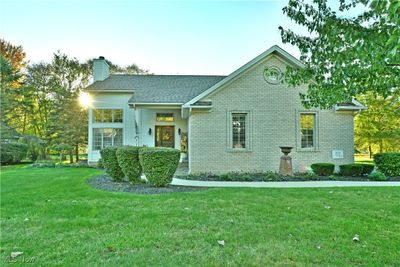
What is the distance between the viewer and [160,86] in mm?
19688

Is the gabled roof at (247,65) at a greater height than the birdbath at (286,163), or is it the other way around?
the gabled roof at (247,65)

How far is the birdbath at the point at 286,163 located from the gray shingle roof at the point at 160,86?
645 centimetres

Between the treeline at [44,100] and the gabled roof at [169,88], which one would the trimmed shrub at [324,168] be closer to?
the gabled roof at [169,88]

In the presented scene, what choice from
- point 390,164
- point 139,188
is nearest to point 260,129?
point 390,164

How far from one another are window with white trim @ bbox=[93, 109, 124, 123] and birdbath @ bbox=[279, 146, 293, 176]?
40.3 feet

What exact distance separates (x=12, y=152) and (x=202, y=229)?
23761 millimetres

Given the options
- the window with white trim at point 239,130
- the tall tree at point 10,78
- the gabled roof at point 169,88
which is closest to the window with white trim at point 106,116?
the gabled roof at point 169,88

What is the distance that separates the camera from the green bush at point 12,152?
73.0ft

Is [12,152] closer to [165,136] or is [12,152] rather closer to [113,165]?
[165,136]

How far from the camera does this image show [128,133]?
1977 cm

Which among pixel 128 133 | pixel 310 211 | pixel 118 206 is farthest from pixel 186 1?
pixel 128 133

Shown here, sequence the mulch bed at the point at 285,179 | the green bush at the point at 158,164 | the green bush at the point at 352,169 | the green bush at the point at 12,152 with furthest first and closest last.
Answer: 1. the green bush at the point at 12,152
2. the green bush at the point at 352,169
3. the mulch bed at the point at 285,179
4. the green bush at the point at 158,164

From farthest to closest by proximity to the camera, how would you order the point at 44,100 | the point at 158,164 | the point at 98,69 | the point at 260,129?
the point at 44,100, the point at 98,69, the point at 260,129, the point at 158,164

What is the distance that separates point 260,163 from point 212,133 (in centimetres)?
264
